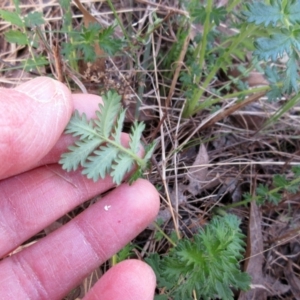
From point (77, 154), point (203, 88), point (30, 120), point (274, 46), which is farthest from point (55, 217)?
point (274, 46)

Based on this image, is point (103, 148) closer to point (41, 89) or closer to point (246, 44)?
point (41, 89)

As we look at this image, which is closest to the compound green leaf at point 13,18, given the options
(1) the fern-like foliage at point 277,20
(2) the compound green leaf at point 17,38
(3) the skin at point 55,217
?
(2) the compound green leaf at point 17,38

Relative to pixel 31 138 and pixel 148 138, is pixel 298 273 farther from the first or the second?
pixel 31 138

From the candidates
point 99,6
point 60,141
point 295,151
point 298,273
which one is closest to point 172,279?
point 60,141

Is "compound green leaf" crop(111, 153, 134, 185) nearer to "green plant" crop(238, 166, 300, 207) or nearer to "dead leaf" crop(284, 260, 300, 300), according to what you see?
"green plant" crop(238, 166, 300, 207)

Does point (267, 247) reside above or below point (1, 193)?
below

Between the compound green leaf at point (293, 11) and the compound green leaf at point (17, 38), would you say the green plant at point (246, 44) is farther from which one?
the compound green leaf at point (17, 38)
